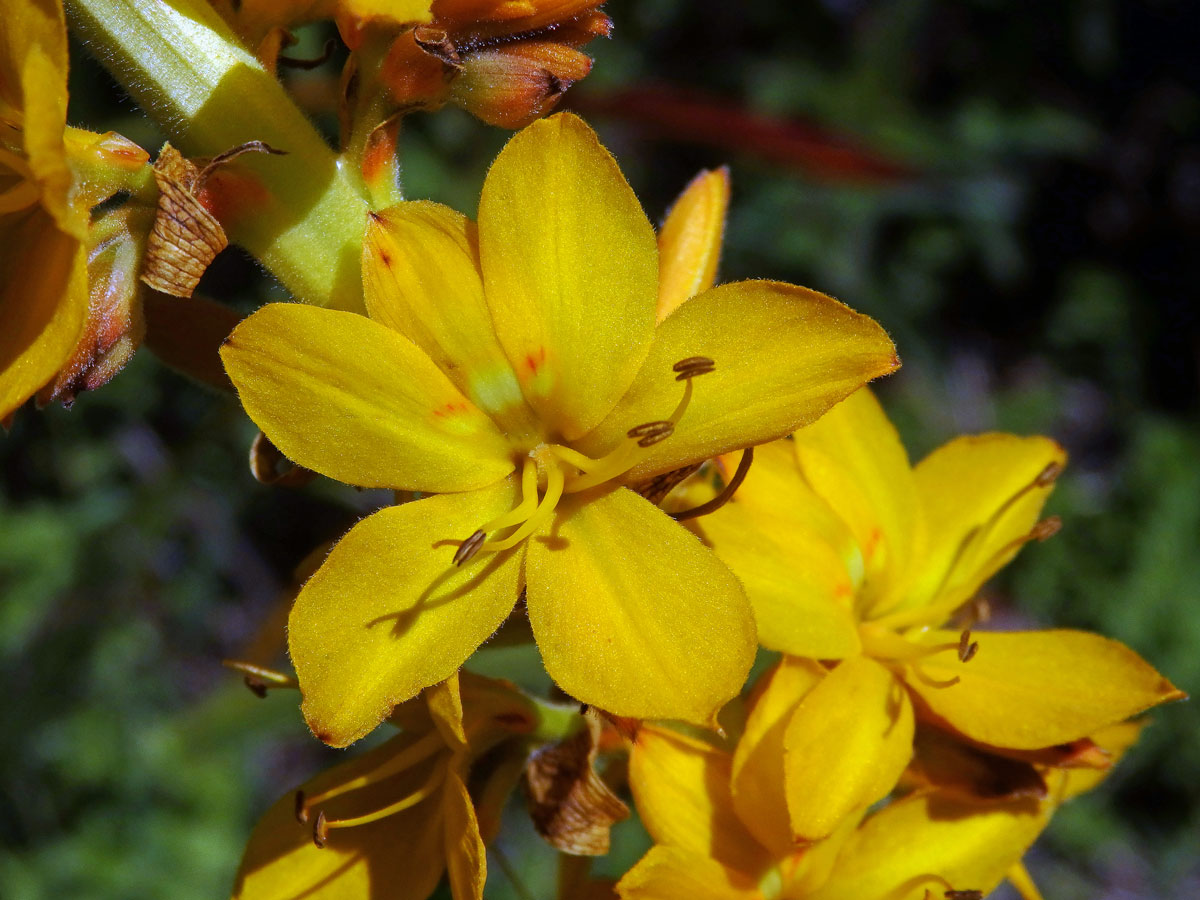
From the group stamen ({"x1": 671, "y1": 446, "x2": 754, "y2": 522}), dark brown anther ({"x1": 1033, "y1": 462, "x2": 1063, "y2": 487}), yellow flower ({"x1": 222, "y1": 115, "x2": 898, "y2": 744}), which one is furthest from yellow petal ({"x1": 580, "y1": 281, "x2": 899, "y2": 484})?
dark brown anther ({"x1": 1033, "y1": 462, "x2": 1063, "y2": 487})

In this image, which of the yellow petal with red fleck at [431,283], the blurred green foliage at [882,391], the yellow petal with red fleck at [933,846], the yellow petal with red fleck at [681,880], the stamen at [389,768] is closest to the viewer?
the yellow petal with red fleck at [431,283]

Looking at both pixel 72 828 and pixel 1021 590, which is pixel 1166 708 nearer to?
pixel 1021 590

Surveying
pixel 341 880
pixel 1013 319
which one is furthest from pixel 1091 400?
pixel 341 880

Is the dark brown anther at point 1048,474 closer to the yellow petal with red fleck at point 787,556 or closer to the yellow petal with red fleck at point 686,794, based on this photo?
the yellow petal with red fleck at point 787,556

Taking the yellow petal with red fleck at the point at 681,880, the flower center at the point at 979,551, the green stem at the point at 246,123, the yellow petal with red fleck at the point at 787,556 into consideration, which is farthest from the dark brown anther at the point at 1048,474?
the green stem at the point at 246,123

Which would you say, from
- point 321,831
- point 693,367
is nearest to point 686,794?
point 321,831

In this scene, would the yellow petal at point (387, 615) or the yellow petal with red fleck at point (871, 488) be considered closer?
the yellow petal at point (387, 615)

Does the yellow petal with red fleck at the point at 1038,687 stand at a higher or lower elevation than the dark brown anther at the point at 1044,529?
lower
